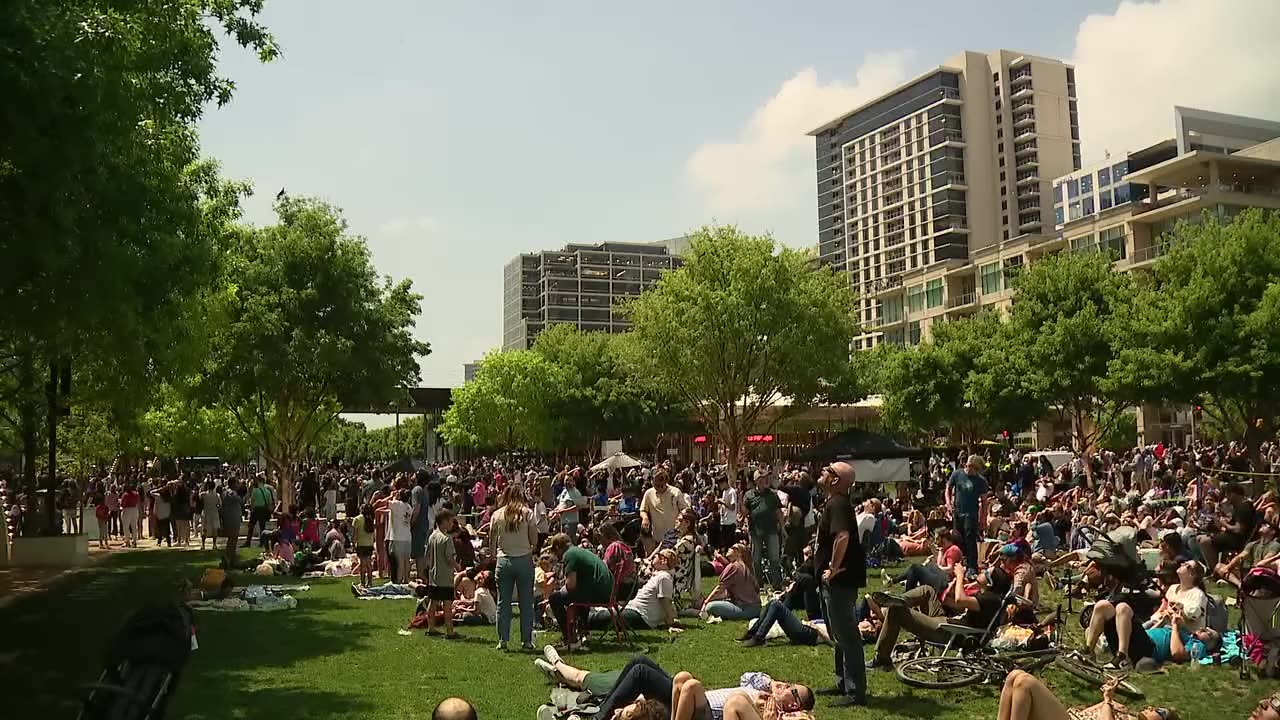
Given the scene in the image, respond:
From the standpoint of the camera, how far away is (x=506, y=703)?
8.17m

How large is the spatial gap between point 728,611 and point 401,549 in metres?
5.75

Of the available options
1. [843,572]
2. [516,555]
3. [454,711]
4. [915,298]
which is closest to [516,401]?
[915,298]

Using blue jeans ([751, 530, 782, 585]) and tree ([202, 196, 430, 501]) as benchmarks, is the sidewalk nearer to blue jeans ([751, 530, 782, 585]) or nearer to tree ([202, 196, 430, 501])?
tree ([202, 196, 430, 501])

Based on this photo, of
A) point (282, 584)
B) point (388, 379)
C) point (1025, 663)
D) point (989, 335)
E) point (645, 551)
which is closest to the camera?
point (1025, 663)

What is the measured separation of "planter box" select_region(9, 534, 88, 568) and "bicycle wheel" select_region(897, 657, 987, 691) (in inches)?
679

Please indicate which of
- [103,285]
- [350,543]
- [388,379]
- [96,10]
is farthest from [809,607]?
[388,379]

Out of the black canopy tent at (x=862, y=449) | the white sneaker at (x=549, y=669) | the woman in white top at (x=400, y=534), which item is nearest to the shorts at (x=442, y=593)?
the white sneaker at (x=549, y=669)

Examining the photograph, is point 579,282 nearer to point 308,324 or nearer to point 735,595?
point 308,324

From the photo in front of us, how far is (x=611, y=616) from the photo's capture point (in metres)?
11.2

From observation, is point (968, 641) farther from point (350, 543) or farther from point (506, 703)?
point (350, 543)

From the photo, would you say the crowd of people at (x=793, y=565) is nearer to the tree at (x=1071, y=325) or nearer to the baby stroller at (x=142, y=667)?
the baby stroller at (x=142, y=667)

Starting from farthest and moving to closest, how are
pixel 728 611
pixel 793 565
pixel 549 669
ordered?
1. pixel 793 565
2. pixel 728 611
3. pixel 549 669

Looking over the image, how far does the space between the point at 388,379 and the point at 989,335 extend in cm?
3447

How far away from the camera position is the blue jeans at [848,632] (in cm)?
775
